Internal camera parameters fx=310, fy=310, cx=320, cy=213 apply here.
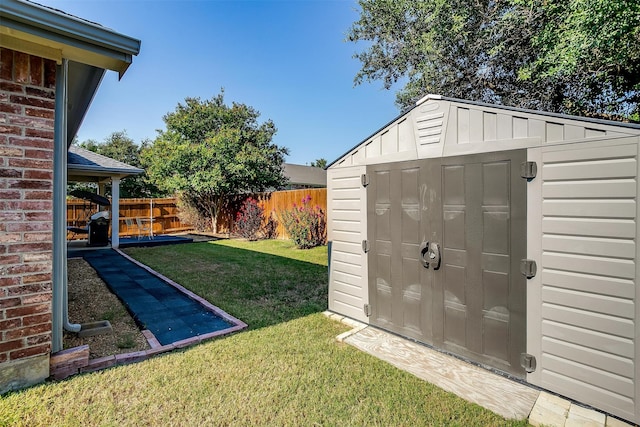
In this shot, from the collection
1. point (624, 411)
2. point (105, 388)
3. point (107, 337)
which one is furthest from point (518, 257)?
point (107, 337)

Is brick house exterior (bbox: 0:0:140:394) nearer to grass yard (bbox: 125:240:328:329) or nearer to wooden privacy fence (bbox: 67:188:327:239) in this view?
grass yard (bbox: 125:240:328:329)

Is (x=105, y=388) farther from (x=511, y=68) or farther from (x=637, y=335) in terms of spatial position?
(x=511, y=68)

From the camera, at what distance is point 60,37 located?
2.22 metres

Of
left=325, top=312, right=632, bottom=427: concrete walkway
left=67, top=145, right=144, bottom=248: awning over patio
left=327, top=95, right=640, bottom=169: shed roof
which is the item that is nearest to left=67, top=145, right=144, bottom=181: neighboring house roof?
left=67, top=145, right=144, bottom=248: awning over patio

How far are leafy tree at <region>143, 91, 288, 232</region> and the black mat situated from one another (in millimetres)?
8260

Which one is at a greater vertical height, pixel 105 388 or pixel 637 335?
pixel 637 335

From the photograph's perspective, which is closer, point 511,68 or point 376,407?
point 376,407

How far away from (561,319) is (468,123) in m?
1.83

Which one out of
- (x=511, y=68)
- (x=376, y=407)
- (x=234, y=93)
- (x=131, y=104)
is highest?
(x=234, y=93)

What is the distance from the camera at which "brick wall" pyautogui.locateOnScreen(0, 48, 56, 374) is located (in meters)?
2.32

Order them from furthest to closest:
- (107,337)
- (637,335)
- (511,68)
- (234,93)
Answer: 1. (234,93)
2. (511,68)
3. (107,337)
4. (637,335)

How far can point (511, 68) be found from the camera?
31.4ft

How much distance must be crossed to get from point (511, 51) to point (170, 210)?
53.4 ft

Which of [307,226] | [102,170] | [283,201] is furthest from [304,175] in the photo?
[102,170]
